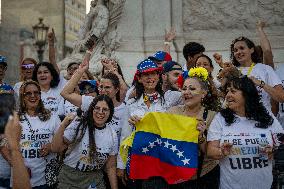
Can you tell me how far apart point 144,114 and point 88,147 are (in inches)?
29.6

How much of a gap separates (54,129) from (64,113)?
1.18 metres

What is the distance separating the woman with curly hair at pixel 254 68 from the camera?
691cm

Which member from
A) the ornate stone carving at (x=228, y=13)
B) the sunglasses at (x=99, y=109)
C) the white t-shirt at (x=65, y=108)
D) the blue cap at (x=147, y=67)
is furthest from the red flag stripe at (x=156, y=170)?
the ornate stone carving at (x=228, y=13)

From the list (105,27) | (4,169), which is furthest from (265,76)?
(105,27)

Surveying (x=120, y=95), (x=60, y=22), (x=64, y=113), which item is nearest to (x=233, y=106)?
(x=120, y=95)

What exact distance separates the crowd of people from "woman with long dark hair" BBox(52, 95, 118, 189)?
1 centimetres

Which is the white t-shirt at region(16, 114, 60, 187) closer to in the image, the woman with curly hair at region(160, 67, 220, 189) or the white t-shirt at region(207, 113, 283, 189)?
the woman with curly hair at region(160, 67, 220, 189)

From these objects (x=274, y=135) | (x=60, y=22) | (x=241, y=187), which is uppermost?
(x=60, y=22)

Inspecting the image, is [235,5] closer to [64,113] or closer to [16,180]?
[64,113]

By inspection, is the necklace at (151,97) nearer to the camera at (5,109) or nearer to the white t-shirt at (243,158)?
the white t-shirt at (243,158)

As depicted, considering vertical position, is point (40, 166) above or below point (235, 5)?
below

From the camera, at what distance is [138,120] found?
5770 millimetres

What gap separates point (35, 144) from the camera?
6406mm

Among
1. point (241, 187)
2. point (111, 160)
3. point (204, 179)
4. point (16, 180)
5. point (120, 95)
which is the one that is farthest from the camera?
point (120, 95)
